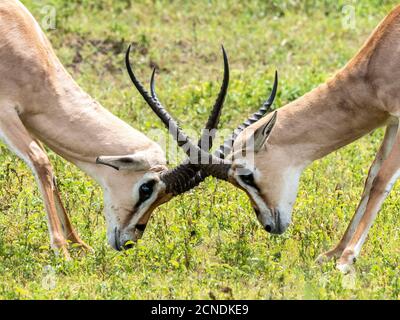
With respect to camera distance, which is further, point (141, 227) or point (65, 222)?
point (65, 222)

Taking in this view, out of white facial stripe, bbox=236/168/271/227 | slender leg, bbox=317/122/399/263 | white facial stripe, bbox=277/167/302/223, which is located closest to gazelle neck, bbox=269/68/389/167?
white facial stripe, bbox=277/167/302/223

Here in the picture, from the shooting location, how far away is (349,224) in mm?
9633

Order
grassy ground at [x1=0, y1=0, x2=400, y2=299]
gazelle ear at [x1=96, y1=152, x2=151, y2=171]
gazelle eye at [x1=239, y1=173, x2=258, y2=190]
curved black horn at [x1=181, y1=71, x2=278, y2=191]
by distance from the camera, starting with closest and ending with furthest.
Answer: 1. grassy ground at [x1=0, y1=0, x2=400, y2=299]
2. gazelle ear at [x1=96, y1=152, x2=151, y2=171]
3. curved black horn at [x1=181, y1=71, x2=278, y2=191]
4. gazelle eye at [x1=239, y1=173, x2=258, y2=190]

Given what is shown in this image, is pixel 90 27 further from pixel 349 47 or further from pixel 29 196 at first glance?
pixel 29 196

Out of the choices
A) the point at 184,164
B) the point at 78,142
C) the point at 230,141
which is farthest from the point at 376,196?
the point at 78,142

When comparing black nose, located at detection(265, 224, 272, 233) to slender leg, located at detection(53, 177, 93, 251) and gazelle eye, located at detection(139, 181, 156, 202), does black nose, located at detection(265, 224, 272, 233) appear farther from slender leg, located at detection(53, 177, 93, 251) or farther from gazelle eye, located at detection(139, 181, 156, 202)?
slender leg, located at detection(53, 177, 93, 251)

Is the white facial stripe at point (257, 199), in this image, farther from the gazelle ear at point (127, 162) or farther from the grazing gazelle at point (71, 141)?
the gazelle ear at point (127, 162)

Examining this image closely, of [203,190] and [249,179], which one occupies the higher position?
[249,179]

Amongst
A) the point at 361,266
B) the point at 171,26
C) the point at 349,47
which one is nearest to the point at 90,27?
the point at 171,26

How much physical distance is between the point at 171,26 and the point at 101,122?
6342 millimetres

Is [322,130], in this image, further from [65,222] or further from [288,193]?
[65,222]

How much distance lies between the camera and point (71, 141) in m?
9.39

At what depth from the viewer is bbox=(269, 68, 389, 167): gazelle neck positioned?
31.2 feet

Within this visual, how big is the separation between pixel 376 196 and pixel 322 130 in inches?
32.1
